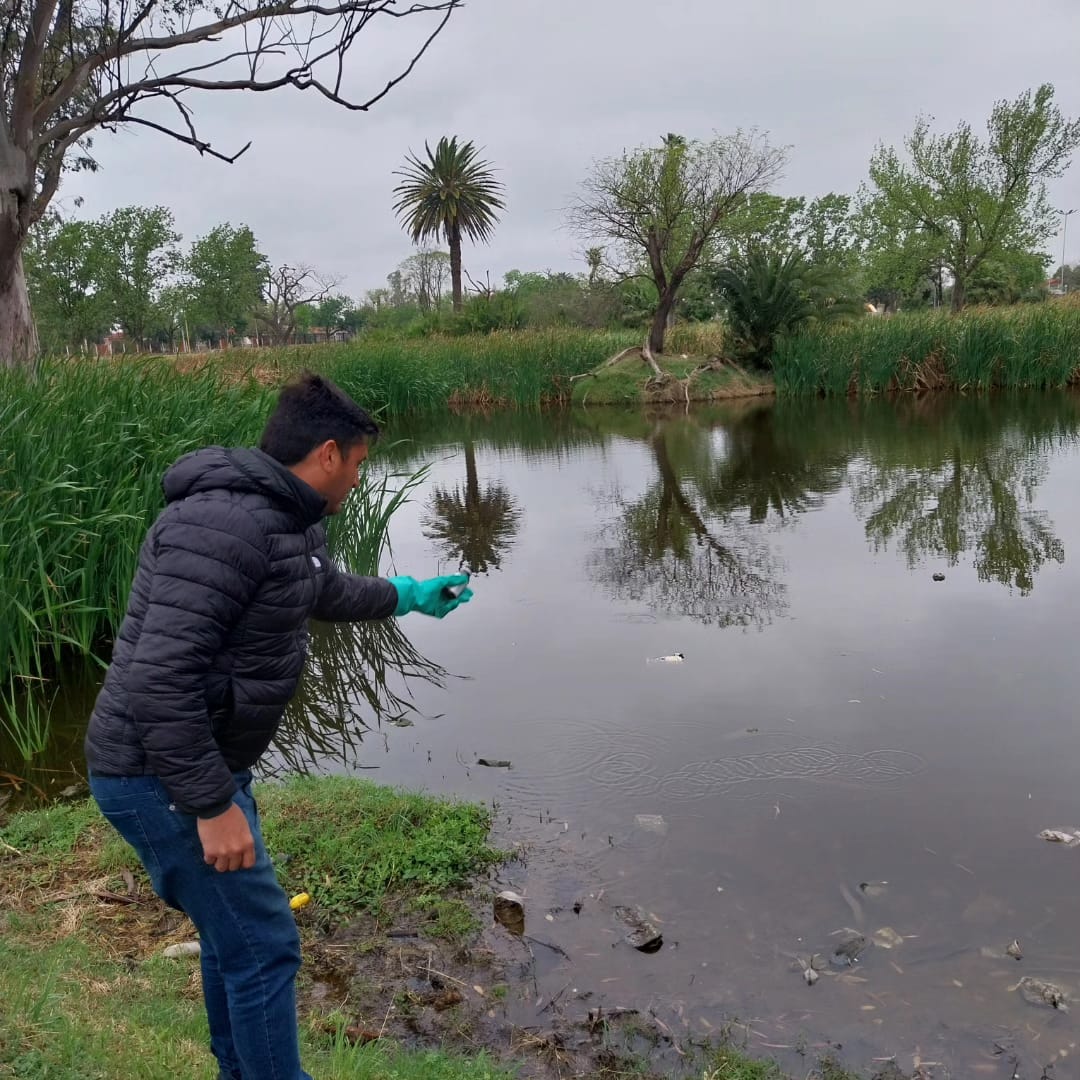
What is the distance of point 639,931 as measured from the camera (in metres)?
3.42

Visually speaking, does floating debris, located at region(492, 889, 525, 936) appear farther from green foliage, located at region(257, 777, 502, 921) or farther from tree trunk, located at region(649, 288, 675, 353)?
tree trunk, located at region(649, 288, 675, 353)

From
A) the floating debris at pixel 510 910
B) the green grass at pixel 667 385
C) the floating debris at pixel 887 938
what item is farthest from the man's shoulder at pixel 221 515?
the green grass at pixel 667 385

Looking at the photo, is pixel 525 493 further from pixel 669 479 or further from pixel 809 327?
pixel 809 327

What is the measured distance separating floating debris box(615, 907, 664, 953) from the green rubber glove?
142 centimetres

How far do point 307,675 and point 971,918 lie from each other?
14.6ft

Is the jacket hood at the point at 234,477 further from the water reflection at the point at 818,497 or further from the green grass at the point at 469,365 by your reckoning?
the green grass at the point at 469,365

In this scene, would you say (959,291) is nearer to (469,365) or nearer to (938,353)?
(938,353)

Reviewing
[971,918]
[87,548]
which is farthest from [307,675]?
[971,918]

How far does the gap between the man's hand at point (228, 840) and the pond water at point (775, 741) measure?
1.58m

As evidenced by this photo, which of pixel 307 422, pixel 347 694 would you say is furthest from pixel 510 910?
pixel 347 694

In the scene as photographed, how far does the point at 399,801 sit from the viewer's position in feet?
14.0

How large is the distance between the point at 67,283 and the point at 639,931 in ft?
129

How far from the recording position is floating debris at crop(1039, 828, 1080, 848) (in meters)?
3.87

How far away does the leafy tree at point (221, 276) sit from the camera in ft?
147
